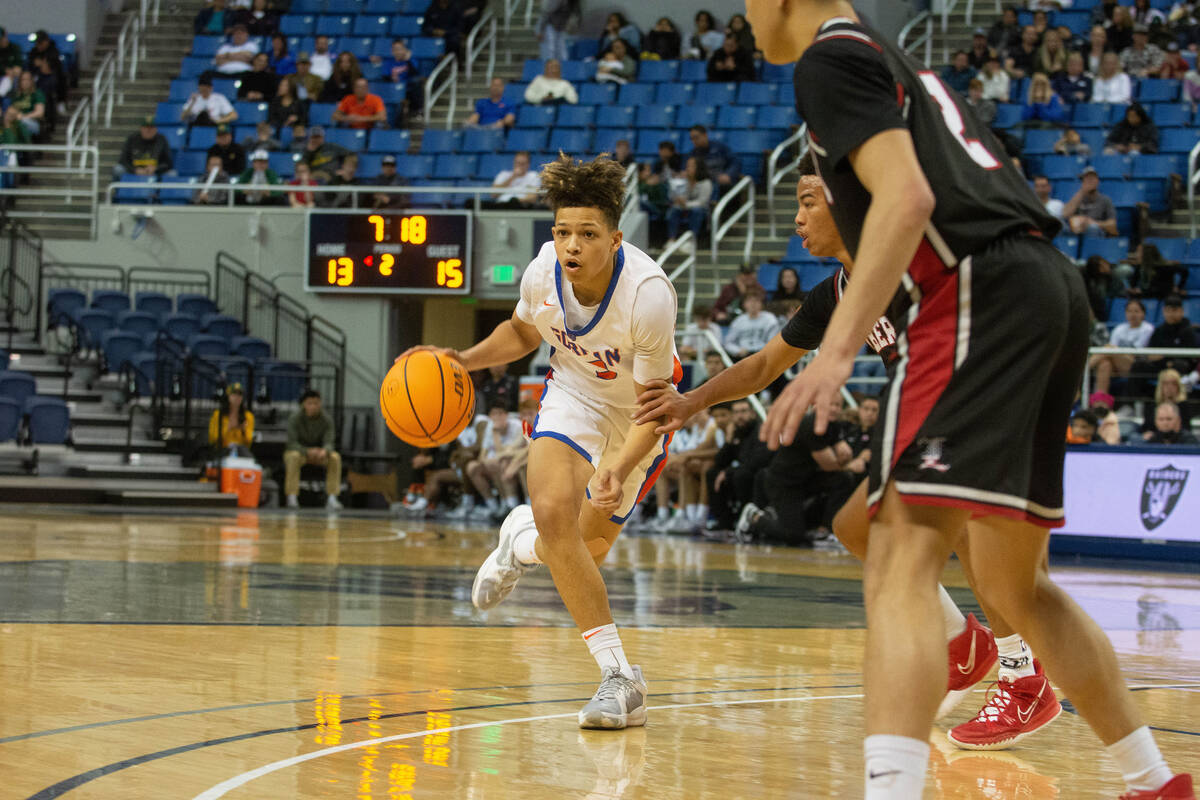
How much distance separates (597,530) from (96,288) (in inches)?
627

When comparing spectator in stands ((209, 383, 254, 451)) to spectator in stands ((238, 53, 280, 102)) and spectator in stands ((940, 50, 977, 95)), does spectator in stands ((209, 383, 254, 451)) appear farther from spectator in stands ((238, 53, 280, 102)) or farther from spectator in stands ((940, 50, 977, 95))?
spectator in stands ((940, 50, 977, 95))

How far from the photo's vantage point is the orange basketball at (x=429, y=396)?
4.77 metres

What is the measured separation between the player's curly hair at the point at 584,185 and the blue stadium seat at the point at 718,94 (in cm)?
1464

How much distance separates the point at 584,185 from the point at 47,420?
43.5ft

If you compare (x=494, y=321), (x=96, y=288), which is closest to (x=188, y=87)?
(x=96, y=288)

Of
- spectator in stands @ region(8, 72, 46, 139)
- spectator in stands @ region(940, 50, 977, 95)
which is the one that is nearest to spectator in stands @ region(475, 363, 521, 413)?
spectator in stands @ region(940, 50, 977, 95)

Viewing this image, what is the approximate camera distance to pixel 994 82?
658 inches

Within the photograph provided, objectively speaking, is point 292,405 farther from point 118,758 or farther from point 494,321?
point 118,758

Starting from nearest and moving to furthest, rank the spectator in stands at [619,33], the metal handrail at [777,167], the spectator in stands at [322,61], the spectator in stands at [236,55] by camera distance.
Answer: the metal handrail at [777,167], the spectator in stands at [619,33], the spectator in stands at [322,61], the spectator in stands at [236,55]

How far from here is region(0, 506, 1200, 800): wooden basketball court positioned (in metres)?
3.03

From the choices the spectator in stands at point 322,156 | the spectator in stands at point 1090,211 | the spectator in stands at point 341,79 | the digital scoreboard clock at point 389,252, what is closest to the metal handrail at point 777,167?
the spectator in stands at point 1090,211

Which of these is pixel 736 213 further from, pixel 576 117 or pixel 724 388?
pixel 724 388

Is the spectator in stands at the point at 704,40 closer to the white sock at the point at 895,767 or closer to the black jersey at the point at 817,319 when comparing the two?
the black jersey at the point at 817,319

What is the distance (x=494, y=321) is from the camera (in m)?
21.3
